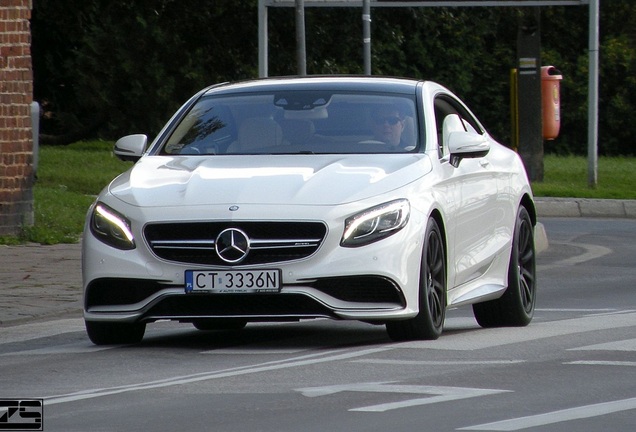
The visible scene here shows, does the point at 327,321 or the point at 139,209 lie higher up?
the point at 139,209

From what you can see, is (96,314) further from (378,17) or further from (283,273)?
(378,17)

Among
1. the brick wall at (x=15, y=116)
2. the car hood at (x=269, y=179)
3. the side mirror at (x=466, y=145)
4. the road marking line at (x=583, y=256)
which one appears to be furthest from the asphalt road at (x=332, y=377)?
the brick wall at (x=15, y=116)

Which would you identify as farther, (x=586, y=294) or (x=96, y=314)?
(x=586, y=294)

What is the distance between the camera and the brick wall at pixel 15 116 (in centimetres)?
1855

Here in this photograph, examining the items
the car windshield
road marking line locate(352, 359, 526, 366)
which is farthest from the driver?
road marking line locate(352, 359, 526, 366)

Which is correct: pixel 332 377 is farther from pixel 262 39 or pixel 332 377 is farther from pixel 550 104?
pixel 550 104

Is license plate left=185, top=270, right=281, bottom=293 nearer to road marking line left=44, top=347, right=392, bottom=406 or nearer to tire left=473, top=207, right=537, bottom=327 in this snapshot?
road marking line left=44, top=347, right=392, bottom=406

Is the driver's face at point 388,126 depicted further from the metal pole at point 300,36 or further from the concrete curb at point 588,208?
the concrete curb at point 588,208

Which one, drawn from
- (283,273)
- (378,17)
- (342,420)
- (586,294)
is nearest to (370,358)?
(283,273)

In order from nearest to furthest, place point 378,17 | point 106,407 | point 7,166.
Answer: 1. point 106,407
2. point 7,166
3. point 378,17

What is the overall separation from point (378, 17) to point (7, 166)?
15519 millimetres

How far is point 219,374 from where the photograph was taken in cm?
867

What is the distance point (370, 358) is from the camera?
9.20 metres

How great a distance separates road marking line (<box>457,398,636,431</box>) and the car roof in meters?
3.72
